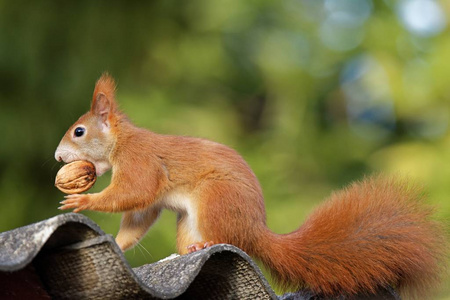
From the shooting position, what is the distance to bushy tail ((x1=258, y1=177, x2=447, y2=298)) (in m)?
1.66

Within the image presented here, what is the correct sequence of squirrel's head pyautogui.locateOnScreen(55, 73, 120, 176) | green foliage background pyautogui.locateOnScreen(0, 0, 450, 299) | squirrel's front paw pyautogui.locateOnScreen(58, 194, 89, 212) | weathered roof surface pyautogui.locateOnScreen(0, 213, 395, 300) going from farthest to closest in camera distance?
green foliage background pyautogui.locateOnScreen(0, 0, 450, 299)
squirrel's head pyautogui.locateOnScreen(55, 73, 120, 176)
squirrel's front paw pyautogui.locateOnScreen(58, 194, 89, 212)
weathered roof surface pyautogui.locateOnScreen(0, 213, 395, 300)

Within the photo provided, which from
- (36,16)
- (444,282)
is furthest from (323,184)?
(444,282)

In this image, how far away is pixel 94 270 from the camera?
4.26ft

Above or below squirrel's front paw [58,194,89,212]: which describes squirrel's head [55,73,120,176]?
above

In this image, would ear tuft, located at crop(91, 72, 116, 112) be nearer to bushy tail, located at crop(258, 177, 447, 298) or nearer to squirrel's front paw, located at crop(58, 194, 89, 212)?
squirrel's front paw, located at crop(58, 194, 89, 212)

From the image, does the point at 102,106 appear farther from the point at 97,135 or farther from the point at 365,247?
the point at 365,247

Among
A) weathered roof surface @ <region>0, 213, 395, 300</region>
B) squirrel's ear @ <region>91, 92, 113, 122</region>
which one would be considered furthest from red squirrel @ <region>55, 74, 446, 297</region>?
weathered roof surface @ <region>0, 213, 395, 300</region>

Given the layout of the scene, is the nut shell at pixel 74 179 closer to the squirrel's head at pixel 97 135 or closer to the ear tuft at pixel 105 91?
the squirrel's head at pixel 97 135

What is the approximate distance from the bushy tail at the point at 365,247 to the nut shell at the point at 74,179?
0.43 meters

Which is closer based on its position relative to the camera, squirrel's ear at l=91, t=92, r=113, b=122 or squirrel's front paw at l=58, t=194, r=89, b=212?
squirrel's front paw at l=58, t=194, r=89, b=212

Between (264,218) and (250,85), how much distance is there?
3.04m

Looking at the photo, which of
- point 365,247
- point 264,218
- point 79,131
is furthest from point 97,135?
point 365,247

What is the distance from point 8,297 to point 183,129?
2.56 metres

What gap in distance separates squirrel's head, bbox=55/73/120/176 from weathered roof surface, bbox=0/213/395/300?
1.97 ft
